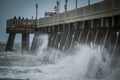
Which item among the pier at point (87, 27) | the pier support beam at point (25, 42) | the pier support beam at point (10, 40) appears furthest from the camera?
the pier support beam at point (10, 40)

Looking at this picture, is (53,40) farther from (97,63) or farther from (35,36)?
(97,63)

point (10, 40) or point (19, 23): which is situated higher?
point (19, 23)

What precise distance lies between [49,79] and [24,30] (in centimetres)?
3740

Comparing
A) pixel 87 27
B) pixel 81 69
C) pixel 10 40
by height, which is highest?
pixel 87 27

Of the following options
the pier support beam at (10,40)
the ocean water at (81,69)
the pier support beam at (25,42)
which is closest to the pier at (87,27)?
the ocean water at (81,69)

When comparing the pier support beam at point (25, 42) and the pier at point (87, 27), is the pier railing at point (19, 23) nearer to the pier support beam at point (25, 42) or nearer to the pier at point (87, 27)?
the pier support beam at point (25, 42)

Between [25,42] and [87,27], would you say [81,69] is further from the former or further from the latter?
[25,42]

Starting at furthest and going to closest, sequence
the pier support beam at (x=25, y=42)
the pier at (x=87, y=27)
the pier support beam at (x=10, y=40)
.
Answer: the pier support beam at (x=10, y=40)
the pier support beam at (x=25, y=42)
the pier at (x=87, y=27)

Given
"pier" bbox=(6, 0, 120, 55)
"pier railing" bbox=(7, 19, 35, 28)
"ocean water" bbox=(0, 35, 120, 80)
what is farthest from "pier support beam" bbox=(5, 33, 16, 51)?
"ocean water" bbox=(0, 35, 120, 80)

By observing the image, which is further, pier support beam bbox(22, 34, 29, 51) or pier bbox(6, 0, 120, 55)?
pier support beam bbox(22, 34, 29, 51)

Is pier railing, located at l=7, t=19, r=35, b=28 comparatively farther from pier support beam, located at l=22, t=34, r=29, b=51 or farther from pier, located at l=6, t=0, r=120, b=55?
pier, located at l=6, t=0, r=120, b=55

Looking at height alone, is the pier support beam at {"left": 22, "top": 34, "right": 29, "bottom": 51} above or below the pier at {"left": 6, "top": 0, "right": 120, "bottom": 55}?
below

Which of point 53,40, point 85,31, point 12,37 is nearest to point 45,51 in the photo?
point 53,40

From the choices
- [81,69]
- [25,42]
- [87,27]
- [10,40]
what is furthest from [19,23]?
[81,69]
